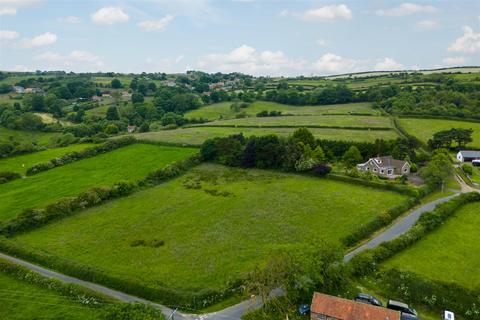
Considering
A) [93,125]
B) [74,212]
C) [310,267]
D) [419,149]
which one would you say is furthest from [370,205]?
[93,125]

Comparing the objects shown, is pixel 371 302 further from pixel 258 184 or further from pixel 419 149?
pixel 419 149

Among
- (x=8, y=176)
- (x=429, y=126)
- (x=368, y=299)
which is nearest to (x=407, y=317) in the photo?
(x=368, y=299)

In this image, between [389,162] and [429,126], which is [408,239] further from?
[429,126]

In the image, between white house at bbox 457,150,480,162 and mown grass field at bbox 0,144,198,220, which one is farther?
white house at bbox 457,150,480,162

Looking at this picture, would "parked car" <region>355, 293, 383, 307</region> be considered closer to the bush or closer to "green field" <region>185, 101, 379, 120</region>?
the bush

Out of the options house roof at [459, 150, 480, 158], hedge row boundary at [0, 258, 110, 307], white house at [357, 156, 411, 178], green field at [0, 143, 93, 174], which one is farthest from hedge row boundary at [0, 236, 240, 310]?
house roof at [459, 150, 480, 158]
